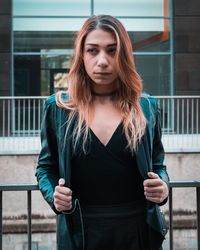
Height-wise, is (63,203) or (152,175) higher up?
(152,175)

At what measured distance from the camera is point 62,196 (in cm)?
222

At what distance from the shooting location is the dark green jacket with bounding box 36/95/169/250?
231cm

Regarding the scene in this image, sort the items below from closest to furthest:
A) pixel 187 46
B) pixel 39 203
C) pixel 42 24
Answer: pixel 39 203, pixel 42 24, pixel 187 46

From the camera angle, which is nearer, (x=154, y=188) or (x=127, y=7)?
(x=154, y=188)

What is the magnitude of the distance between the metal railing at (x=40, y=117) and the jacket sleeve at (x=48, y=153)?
452 inches

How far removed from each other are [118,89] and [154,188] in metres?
0.46

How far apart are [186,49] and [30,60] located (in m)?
4.32

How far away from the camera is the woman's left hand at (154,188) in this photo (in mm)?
2232

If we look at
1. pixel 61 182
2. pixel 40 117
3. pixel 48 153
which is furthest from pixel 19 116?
pixel 61 182

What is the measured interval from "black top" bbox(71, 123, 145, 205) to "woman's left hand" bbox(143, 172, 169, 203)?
83mm

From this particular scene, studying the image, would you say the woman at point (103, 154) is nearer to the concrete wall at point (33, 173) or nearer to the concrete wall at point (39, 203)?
the concrete wall at point (39, 203)

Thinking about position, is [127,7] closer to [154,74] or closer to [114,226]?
[154,74]

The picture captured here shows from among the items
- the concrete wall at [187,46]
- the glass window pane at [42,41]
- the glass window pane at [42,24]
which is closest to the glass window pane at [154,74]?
the concrete wall at [187,46]

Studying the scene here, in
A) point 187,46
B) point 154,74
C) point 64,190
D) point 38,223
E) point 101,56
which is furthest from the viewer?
point 154,74
